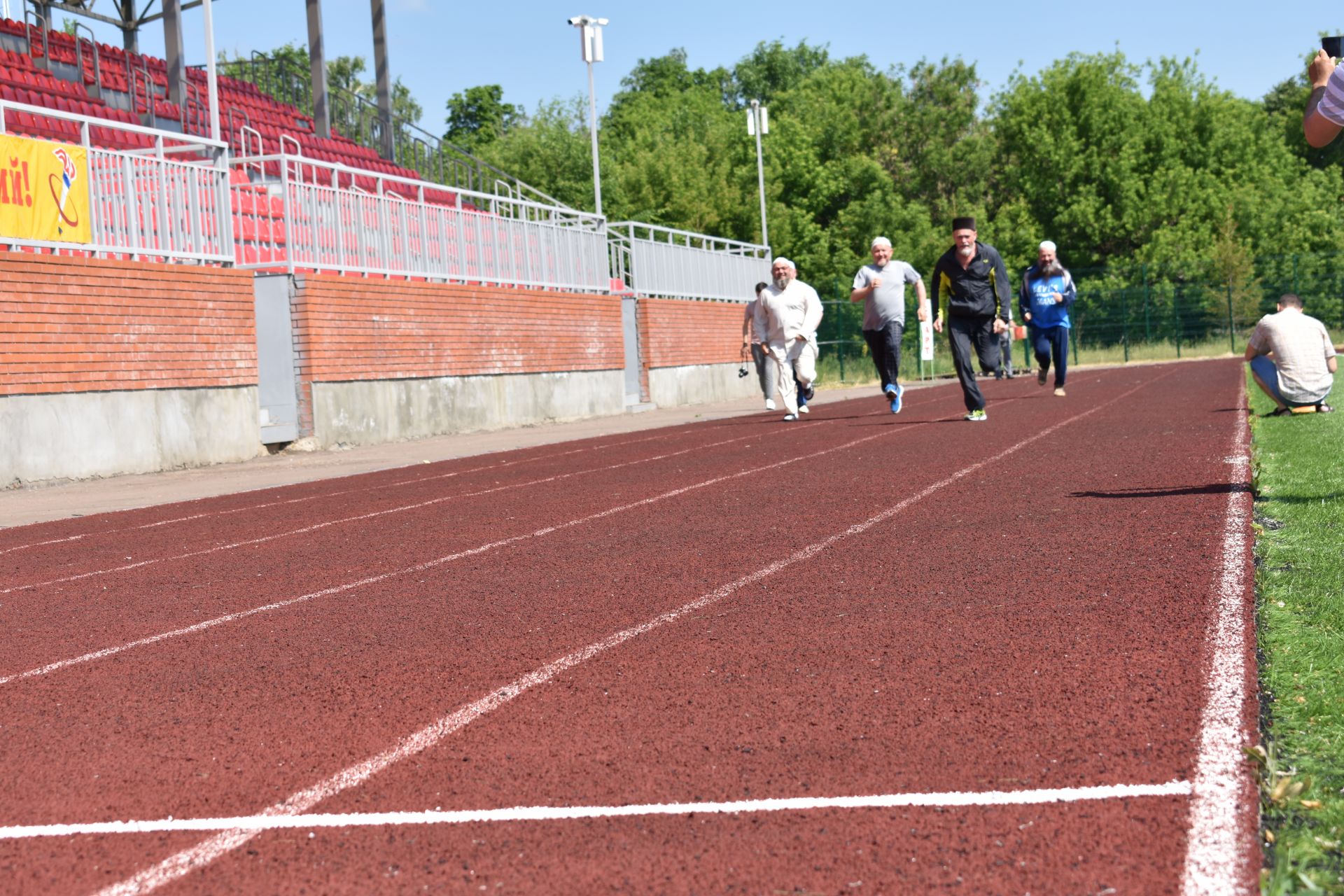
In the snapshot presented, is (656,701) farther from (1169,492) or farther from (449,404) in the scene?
(449,404)

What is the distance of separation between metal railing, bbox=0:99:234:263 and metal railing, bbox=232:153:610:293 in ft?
2.62

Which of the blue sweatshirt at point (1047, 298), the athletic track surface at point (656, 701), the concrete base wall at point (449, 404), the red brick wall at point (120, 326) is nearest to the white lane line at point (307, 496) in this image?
the athletic track surface at point (656, 701)

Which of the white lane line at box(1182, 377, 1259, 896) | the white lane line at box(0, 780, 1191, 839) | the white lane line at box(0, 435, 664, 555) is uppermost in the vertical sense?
the white lane line at box(1182, 377, 1259, 896)

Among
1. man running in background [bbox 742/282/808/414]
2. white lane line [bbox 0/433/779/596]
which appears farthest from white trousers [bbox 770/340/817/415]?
white lane line [bbox 0/433/779/596]

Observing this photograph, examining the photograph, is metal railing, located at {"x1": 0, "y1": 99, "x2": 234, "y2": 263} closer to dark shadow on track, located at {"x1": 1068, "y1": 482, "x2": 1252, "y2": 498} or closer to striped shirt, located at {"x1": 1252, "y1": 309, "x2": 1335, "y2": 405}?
dark shadow on track, located at {"x1": 1068, "y1": 482, "x2": 1252, "y2": 498}

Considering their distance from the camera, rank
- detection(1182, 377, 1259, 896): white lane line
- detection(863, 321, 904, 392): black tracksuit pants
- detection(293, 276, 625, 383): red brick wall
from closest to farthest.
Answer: detection(1182, 377, 1259, 896): white lane line → detection(863, 321, 904, 392): black tracksuit pants → detection(293, 276, 625, 383): red brick wall

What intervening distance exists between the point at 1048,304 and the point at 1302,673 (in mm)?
14038

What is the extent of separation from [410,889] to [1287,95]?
92630 millimetres

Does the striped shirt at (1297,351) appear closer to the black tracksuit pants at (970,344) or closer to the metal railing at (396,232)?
the black tracksuit pants at (970,344)

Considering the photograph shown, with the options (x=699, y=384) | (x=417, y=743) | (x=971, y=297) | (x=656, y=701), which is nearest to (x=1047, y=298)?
(x=971, y=297)

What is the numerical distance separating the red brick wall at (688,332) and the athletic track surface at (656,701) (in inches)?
906

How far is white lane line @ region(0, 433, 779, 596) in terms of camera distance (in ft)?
26.9

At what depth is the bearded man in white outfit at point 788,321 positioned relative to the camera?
19250 mm

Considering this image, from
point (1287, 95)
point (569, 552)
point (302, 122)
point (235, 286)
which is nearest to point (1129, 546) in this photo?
point (569, 552)
